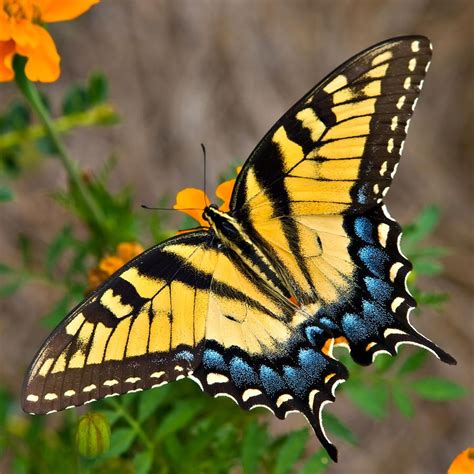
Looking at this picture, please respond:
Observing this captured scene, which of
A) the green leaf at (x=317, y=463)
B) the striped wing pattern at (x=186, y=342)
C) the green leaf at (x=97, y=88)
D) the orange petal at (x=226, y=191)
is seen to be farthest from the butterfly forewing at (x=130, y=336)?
the green leaf at (x=97, y=88)

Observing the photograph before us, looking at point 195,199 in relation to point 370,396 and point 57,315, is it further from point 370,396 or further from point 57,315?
point 370,396

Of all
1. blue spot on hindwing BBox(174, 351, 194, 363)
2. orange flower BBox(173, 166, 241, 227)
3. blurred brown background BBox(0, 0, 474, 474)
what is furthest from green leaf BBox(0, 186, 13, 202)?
blurred brown background BBox(0, 0, 474, 474)

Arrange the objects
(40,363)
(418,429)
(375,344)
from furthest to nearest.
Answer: (418,429) < (375,344) < (40,363)

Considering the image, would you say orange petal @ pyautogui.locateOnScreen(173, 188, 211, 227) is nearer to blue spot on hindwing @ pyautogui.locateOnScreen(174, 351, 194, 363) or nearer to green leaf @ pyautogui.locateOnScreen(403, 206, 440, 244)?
blue spot on hindwing @ pyautogui.locateOnScreen(174, 351, 194, 363)

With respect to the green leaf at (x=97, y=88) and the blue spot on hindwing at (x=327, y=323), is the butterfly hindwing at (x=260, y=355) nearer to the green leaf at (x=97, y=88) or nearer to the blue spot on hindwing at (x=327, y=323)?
the blue spot on hindwing at (x=327, y=323)

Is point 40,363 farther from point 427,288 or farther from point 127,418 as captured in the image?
point 427,288

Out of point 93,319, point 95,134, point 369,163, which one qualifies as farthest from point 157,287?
point 95,134
